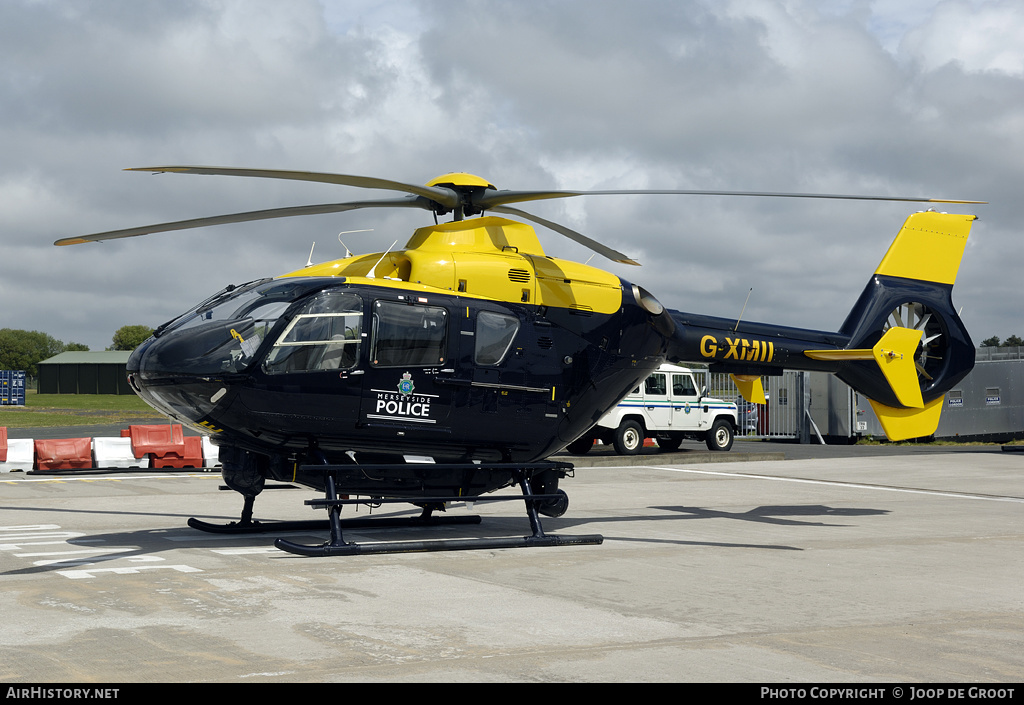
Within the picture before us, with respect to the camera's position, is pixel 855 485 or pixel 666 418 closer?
pixel 855 485

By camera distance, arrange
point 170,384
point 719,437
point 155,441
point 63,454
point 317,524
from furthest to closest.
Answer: point 719,437 < point 155,441 < point 63,454 < point 317,524 < point 170,384

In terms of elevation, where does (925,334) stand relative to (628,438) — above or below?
above

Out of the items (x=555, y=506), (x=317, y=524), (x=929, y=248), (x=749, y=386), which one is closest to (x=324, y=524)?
(x=317, y=524)

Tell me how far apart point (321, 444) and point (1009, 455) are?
2233 centimetres

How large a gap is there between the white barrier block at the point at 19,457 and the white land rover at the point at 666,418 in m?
12.6

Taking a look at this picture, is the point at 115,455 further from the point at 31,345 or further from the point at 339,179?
the point at 31,345

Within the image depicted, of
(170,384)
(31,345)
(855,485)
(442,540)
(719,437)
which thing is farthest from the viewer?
(31,345)

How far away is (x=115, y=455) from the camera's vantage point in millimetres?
19312

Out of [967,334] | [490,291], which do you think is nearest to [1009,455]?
[967,334]

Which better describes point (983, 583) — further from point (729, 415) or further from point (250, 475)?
point (729, 415)

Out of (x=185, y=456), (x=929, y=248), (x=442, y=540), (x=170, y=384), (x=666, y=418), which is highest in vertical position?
(x=929, y=248)

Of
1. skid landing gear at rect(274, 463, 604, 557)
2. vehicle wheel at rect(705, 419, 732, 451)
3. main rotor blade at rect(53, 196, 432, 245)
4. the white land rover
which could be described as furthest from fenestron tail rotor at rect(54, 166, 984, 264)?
vehicle wheel at rect(705, 419, 732, 451)

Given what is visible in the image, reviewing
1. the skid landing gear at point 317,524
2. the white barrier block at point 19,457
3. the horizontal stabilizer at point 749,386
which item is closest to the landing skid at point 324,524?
the skid landing gear at point 317,524

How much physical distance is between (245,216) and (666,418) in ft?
57.9
